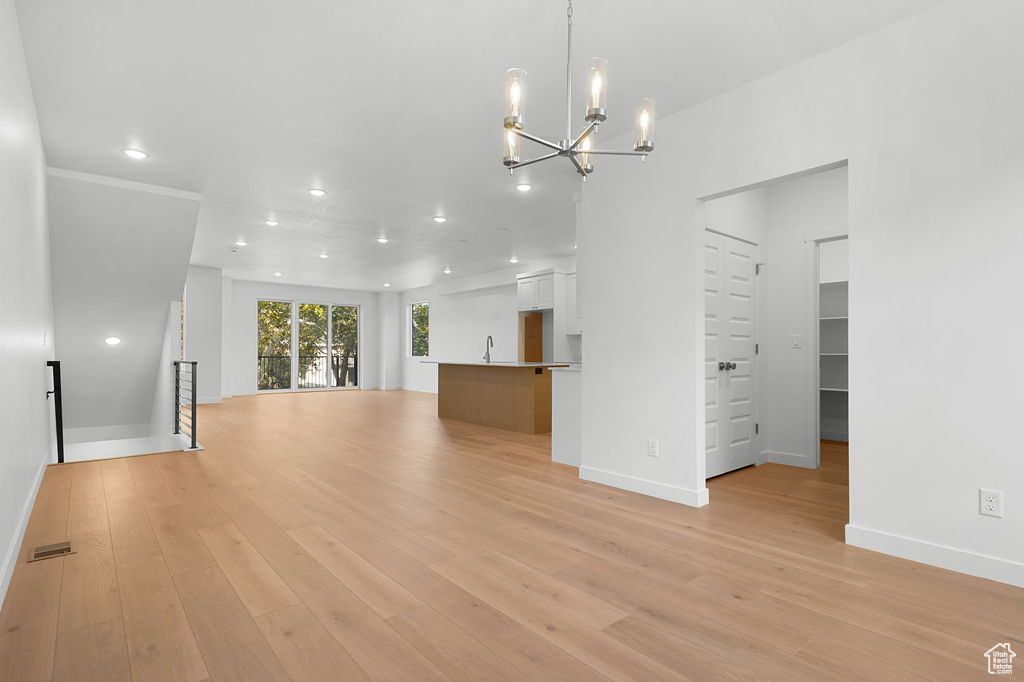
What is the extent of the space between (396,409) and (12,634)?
732 centimetres

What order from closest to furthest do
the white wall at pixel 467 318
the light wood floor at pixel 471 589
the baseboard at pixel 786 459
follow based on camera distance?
the light wood floor at pixel 471 589
the baseboard at pixel 786 459
the white wall at pixel 467 318

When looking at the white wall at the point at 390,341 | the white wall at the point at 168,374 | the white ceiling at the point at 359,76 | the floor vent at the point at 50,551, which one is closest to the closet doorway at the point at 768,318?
the white ceiling at the point at 359,76

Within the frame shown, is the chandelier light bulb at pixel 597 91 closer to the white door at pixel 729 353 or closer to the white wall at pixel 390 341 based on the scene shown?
the white door at pixel 729 353

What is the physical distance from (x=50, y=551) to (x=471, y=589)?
223 centimetres

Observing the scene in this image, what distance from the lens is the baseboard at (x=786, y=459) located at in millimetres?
4703

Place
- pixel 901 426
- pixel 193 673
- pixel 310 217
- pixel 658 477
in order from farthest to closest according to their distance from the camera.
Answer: pixel 310 217 → pixel 658 477 → pixel 901 426 → pixel 193 673

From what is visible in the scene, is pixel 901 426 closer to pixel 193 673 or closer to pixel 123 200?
pixel 193 673

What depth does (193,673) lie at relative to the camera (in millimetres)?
1663

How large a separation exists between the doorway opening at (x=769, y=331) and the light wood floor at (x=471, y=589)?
555 millimetres

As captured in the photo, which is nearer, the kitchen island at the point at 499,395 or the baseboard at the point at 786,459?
the baseboard at the point at 786,459

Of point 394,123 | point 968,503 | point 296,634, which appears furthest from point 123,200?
point 968,503

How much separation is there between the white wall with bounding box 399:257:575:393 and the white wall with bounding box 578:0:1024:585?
6.00m

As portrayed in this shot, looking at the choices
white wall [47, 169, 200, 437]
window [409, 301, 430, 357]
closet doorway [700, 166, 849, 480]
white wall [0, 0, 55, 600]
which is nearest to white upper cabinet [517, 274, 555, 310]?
window [409, 301, 430, 357]

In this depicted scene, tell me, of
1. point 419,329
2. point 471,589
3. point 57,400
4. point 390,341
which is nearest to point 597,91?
point 471,589
